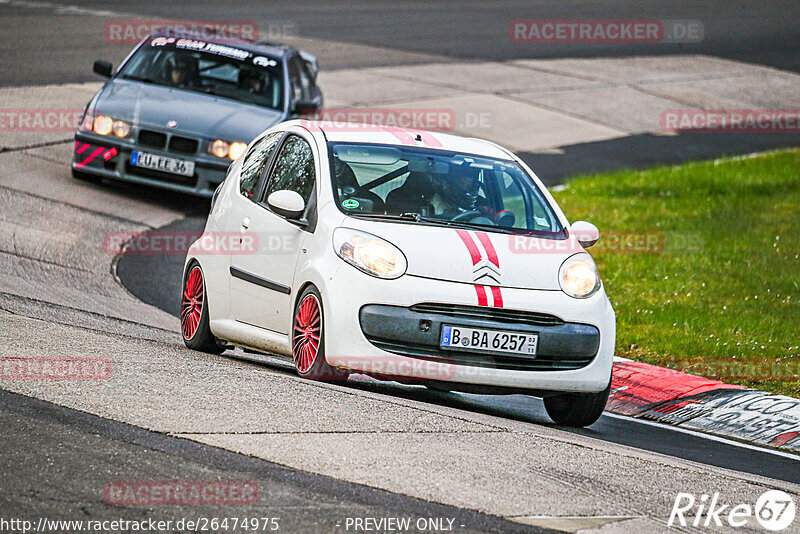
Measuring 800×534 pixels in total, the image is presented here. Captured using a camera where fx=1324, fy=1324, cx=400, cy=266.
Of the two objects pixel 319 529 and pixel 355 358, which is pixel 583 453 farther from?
pixel 319 529

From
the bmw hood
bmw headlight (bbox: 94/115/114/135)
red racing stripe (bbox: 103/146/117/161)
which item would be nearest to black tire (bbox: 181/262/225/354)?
the bmw hood

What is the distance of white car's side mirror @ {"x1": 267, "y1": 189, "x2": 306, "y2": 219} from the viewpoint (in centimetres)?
789

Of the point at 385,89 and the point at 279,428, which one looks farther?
the point at 385,89

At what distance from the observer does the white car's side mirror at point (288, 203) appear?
7.89m

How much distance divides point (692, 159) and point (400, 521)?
16626mm

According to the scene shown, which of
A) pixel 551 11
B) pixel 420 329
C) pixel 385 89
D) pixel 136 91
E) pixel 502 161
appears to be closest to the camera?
pixel 420 329

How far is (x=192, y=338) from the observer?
9.12m

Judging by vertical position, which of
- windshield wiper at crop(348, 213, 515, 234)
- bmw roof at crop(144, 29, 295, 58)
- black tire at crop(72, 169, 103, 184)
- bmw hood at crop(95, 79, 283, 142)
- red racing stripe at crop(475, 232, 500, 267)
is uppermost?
bmw roof at crop(144, 29, 295, 58)

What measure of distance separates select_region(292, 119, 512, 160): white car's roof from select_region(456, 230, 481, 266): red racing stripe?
1.06 metres

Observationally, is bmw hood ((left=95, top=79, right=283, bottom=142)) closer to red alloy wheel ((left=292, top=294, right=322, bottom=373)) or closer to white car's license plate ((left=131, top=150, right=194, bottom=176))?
white car's license plate ((left=131, top=150, right=194, bottom=176))

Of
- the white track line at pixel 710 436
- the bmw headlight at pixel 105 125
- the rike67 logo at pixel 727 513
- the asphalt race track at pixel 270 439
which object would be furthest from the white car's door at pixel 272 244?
the bmw headlight at pixel 105 125

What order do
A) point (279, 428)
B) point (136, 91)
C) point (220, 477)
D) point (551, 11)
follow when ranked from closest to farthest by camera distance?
1. point (220, 477)
2. point (279, 428)
3. point (136, 91)
4. point (551, 11)

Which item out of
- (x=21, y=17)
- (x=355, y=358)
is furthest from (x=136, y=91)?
(x=21, y=17)

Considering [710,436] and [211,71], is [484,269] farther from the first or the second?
[211,71]
